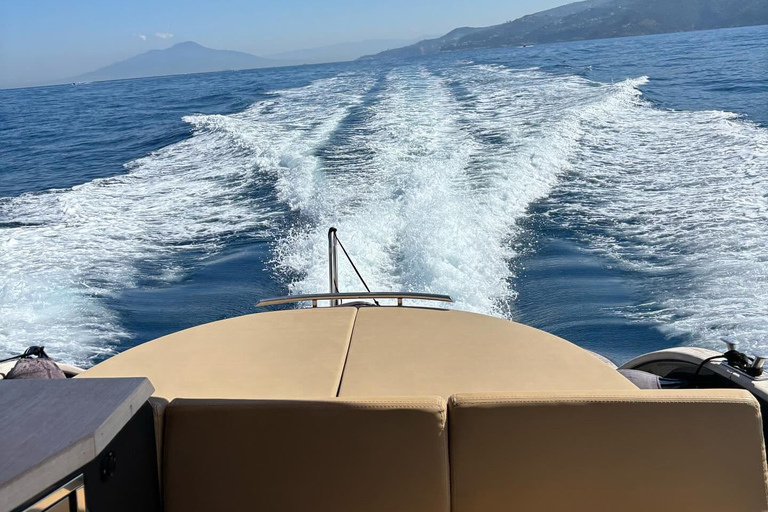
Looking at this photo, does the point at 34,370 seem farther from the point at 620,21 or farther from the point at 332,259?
the point at 620,21

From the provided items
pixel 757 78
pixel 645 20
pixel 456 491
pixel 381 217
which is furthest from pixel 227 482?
pixel 645 20

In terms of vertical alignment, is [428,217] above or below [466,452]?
below

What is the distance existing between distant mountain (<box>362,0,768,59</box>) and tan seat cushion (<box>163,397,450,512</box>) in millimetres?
52937

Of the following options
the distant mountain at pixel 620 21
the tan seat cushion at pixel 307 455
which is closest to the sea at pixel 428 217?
the tan seat cushion at pixel 307 455

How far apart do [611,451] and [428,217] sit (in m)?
4.87

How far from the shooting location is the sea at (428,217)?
4691 mm

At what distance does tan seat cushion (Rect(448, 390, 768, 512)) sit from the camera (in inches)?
55.6

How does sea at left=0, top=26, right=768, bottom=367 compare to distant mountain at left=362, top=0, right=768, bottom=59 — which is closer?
sea at left=0, top=26, right=768, bottom=367

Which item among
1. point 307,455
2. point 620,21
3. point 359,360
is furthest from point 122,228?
point 620,21

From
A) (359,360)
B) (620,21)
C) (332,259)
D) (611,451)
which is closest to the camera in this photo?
(611,451)

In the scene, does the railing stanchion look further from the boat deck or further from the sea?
the sea

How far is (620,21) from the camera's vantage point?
2018 inches

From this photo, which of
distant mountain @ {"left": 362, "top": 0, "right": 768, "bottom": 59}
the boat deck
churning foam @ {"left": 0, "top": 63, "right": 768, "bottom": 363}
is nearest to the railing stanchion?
the boat deck

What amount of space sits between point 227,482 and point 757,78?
15115 mm
